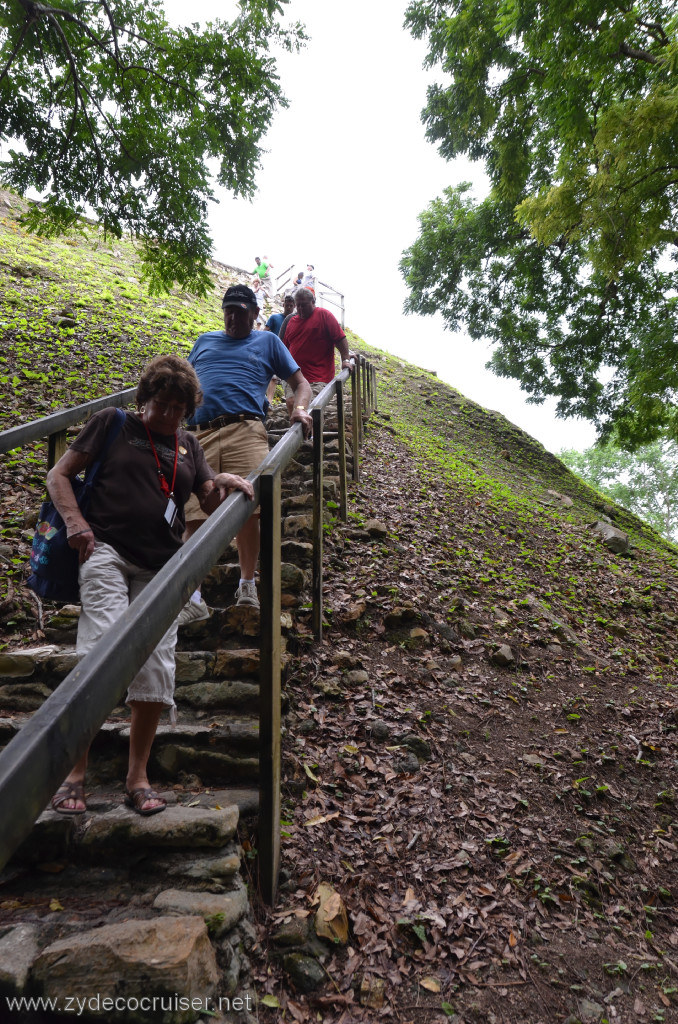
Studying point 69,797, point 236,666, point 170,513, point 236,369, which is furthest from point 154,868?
point 236,369

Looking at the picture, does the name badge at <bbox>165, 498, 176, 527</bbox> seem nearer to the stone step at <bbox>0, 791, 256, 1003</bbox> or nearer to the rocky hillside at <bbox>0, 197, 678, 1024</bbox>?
the stone step at <bbox>0, 791, 256, 1003</bbox>

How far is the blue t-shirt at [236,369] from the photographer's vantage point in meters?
3.90

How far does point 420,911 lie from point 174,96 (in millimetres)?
7721

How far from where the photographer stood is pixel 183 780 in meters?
2.48

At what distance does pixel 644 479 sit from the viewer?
3962 cm

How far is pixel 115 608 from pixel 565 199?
561 cm

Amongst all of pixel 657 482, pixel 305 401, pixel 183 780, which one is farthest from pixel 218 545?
pixel 657 482

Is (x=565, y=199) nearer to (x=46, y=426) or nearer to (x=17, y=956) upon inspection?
(x=46, y=426)

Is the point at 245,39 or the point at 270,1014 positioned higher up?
the point at 245,39

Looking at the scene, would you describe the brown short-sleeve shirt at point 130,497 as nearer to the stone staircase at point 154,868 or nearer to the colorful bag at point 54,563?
the colorful bag at point 54,563

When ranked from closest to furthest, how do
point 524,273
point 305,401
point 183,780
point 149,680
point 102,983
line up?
1. point 102,983
2. point 149,680
3. point 183,780
4. point 305,401
5. point 524,273

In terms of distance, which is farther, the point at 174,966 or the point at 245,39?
the point at 245,39

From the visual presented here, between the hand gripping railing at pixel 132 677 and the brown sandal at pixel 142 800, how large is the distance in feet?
1.23

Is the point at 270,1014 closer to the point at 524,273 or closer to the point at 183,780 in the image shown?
the point at 183,780
